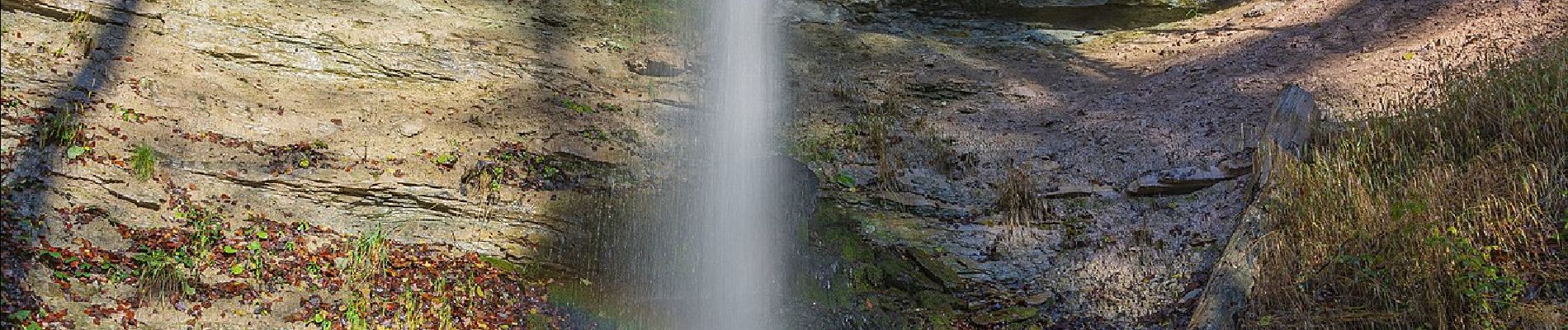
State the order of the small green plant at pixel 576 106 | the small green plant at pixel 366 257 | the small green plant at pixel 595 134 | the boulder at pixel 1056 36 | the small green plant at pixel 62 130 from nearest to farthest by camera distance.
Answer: the small green plant at pixel 366 257, the small green plant at pixel 62 130, the small green plant at pixel 595 134, the small green plant at pixel 576 106, the boulder at pixel 1056 36

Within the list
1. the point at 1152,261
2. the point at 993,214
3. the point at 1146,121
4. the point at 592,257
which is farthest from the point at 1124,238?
the point at 592,257

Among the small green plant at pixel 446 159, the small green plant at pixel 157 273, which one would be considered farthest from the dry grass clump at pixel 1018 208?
the small green plant at pixel 157 273

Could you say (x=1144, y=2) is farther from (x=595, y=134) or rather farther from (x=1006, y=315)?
(x=595, y=134)

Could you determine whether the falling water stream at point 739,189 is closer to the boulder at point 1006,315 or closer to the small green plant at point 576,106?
the small green plant at point 576,106

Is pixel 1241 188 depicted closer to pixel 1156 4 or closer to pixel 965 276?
pixel 965 276

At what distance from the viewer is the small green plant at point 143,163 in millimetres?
6414

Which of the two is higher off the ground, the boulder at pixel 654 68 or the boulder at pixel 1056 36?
the boulder at pixel 1056 36

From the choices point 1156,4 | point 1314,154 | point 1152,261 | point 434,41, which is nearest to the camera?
point 1314,154

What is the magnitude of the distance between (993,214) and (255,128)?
18.9 feet

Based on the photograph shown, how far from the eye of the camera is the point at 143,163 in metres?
6.47

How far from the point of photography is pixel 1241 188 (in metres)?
7.41

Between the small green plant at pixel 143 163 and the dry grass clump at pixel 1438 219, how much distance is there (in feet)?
22.7

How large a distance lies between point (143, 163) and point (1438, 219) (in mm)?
7826

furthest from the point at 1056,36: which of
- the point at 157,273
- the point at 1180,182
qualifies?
the point at 157,273
